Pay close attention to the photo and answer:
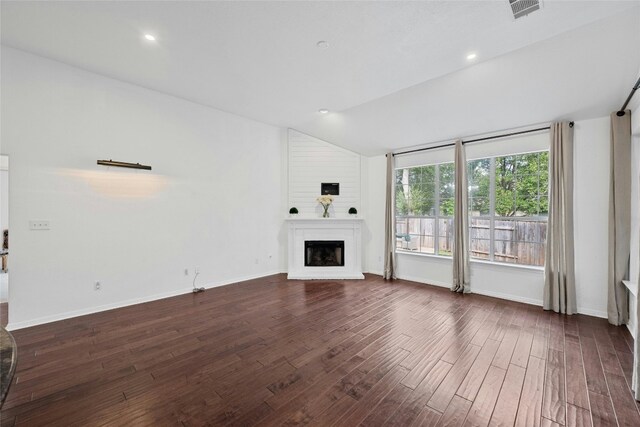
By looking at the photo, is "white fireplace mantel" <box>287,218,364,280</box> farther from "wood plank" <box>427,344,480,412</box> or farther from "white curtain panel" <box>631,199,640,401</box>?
"white curtain panel" <box>631,199,640,401</box>

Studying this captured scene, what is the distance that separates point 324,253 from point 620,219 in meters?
4.65

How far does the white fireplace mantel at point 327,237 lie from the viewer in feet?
19.1

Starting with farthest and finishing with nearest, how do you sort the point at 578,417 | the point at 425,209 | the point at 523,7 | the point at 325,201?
the point at 325,201
the point at 425,209
the point at 523,7
the point at 578,417

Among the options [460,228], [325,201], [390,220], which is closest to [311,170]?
[325,201]

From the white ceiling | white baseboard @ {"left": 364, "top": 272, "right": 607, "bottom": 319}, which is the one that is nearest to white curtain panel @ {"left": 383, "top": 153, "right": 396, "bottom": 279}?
white baseboard @ {"left": 364, "top": 272, "right": 607, "bottom": 319}

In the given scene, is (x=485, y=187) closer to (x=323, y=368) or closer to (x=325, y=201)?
(x=325, y=201)

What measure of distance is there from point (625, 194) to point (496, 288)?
2.07m

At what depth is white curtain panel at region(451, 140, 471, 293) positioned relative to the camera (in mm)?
4699

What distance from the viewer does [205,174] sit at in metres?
4.90

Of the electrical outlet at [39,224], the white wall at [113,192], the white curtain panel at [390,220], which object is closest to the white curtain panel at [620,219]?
the white curtain panel at [390,220]

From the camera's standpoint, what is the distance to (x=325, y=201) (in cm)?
593

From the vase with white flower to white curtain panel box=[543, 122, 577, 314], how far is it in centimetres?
373

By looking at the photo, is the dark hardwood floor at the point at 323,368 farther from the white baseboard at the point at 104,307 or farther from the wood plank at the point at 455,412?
the white baseboard at the point at 104,307

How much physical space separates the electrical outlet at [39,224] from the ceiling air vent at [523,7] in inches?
218
